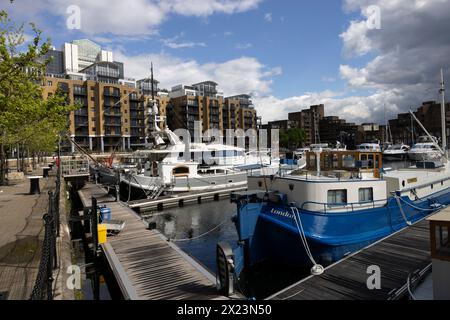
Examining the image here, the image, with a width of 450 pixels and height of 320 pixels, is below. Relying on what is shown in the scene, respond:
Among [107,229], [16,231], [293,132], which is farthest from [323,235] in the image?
[293,132]

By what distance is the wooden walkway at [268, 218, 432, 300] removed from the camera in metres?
8.62

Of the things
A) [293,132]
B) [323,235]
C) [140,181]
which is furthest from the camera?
[293,132]

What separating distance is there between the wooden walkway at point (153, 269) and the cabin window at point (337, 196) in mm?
6265

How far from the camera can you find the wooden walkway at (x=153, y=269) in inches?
A: 347

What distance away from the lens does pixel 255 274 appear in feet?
Answer: 42.4

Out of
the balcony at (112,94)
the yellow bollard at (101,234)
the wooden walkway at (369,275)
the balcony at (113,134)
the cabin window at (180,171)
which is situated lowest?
the wooden walkway at (369,275)

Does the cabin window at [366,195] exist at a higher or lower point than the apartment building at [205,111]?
lower

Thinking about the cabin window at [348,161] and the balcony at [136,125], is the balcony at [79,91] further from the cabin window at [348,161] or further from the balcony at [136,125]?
the cabin window at [348,161]

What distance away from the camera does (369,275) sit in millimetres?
9617

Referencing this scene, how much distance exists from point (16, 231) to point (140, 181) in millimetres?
16579

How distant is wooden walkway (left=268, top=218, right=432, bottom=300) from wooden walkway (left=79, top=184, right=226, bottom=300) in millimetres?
2317

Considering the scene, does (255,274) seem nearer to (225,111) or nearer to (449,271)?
(449,271)

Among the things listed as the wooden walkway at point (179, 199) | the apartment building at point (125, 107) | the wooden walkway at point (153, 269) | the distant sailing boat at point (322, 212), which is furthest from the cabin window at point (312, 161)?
the apartment building at point (125, 107)

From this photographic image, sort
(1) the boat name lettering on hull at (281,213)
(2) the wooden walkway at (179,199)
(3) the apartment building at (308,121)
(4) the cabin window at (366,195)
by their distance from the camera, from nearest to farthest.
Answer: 1. (1) the boat name lettering on hull at (281,213)
2. (4) the cabin window at (366,195)
3. (2) the wooden walkway at (179,199)
4. (3) the apartment building at (308,121)
